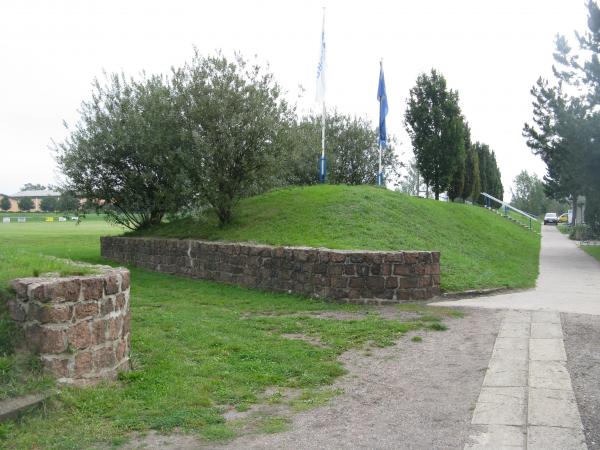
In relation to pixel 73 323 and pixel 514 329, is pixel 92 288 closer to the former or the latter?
pixel 73 323

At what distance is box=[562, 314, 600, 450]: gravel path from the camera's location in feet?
15.2

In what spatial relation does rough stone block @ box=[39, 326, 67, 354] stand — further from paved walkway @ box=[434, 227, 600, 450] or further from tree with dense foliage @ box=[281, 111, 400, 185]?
tree with dense foliage @ box=[281, 111, 400, 185]

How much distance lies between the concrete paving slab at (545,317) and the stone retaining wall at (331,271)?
2.25 meters

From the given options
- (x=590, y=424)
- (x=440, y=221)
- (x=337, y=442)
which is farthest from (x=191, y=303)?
(x=440, y=221)

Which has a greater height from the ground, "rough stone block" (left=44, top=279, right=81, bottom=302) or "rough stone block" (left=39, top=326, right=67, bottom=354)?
"rough stone block" (left=44, top=279, right=81, bottom=302)

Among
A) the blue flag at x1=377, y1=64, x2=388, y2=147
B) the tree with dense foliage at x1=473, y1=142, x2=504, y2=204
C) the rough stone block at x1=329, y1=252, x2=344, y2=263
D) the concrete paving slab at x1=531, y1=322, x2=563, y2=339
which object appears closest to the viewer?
the concrete paving slab at x1=531, y1=322, x2=563, y2=339

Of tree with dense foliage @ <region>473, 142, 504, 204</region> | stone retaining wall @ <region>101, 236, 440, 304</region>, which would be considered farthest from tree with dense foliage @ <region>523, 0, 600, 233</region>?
tree with dense foliage @ <region>473, 142, 504, 204</region>

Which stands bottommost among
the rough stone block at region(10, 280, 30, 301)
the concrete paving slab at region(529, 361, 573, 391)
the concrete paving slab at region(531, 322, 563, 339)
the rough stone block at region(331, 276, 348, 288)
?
the concrete paving slab at region(529, 361, 573, 391)

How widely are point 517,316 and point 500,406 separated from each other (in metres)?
4.77

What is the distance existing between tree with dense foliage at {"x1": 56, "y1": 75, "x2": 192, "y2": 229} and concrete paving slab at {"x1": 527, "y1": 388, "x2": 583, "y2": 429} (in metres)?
13.2

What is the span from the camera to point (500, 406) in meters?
5.05

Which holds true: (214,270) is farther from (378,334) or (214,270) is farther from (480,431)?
(480,431)

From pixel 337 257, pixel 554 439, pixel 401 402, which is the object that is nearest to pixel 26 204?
pixel 337 257

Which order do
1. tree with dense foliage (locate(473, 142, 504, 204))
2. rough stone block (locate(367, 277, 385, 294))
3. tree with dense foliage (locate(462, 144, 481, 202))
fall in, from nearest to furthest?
rough stone block (locate(367, 277, 385, 294)) → tree with dense foliage (locate(462, 144, 481, 202)) → tree with dense foliage (locate(473, 142, 504, 204))
